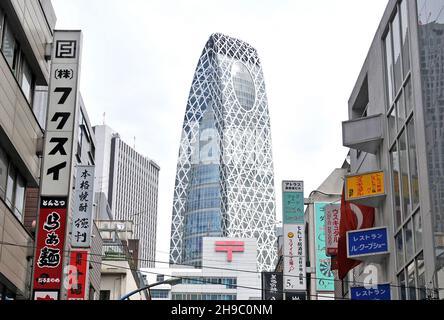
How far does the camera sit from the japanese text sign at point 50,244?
86.2 feet

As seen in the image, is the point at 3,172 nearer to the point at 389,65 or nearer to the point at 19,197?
the point at 19,197

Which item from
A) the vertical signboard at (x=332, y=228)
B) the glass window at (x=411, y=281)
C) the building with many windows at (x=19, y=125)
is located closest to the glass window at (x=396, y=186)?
the glass window at (x=411, y=281)

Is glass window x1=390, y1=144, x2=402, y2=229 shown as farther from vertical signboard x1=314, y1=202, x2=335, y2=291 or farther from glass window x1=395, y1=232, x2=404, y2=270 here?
vertical signboard x1=314, y1=202, x2=335, y2=291

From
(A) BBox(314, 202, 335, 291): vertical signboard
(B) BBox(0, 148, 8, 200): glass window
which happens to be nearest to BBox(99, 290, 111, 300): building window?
(A) BBox(314, 202, 335, 291): vertical signboard

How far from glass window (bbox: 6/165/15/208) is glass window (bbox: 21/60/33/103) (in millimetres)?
2992

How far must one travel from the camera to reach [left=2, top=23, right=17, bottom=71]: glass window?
2590 cm

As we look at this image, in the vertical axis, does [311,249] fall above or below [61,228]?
above

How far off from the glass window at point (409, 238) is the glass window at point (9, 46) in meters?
13.9

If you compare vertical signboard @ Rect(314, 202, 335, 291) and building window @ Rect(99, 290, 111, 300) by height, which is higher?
vertical signboard @ Rect(314, 202, 335, 291)

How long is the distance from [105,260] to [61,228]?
1539 inches

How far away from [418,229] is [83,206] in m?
16.3
